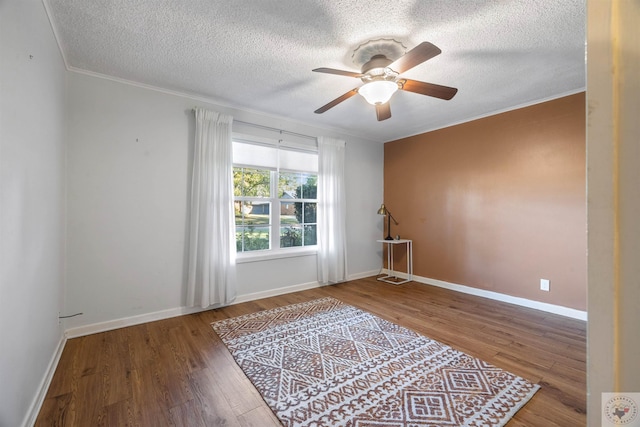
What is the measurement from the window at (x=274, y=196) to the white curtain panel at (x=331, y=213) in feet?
0.52

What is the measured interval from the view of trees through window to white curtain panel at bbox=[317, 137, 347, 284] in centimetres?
17

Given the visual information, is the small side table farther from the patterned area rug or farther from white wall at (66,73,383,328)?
white wall at (66,73,383,328)

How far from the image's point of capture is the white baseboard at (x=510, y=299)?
2969 millimetres

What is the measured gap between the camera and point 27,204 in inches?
59.5

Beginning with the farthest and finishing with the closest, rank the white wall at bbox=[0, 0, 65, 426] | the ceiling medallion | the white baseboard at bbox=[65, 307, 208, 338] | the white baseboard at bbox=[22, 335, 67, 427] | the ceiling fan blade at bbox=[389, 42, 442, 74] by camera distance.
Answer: the white baseboard at bbox=[65, 307, 208, 338]
the ceiling medallion
the ceiling fan blade at bbox=[389, 42, 442, 74]
the white baseboard at bbox=[22, 335, 67, 427]
the white wall at bbox=[0, 0, 65, 426]

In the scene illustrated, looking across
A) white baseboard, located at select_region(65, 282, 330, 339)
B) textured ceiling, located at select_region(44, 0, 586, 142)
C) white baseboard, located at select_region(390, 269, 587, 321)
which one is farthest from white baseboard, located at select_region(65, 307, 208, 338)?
white baseboard, located at select_region(390, 269, 587, 321)

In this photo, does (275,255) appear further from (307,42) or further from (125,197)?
(307,42)

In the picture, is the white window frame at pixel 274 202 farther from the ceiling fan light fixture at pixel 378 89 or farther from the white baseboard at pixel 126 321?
the ceiling fan light fixture at pixel 378 89

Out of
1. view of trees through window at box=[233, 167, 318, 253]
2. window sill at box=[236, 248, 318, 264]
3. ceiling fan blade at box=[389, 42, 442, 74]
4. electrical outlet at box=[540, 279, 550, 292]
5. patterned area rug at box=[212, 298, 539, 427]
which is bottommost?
patterned area rug at box=[212, 298, 539, 427]

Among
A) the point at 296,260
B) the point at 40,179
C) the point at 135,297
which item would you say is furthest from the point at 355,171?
the point at 40,179

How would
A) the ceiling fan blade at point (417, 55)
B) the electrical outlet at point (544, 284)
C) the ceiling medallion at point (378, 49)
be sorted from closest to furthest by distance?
the ceiling fan blade at point (417, 55)
the ceiling medallion at point (378, 49)
the electrical outlet at point (544, 284)

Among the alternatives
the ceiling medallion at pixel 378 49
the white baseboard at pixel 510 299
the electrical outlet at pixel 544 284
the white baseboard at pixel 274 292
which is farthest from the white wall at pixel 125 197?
the electrical outlet at pixel 544 284

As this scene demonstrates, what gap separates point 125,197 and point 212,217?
849 millimetres

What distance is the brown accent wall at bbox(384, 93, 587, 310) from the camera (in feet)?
9.82
